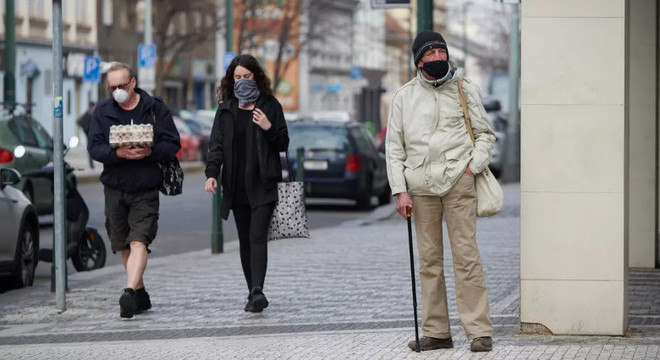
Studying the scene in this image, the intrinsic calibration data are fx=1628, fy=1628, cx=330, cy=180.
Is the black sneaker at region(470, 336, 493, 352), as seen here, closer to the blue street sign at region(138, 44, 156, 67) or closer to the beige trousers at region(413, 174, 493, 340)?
the beige trousers at region(413, 174, 493, 340)

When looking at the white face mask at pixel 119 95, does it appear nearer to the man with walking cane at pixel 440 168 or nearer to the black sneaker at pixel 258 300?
the black sneaker at pixel 258 300

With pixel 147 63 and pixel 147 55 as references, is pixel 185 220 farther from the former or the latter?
pixel 147 63

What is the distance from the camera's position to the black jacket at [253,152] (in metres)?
10.8

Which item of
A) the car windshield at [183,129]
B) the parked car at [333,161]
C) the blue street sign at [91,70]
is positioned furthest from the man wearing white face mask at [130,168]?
the car windshield at [183,129]

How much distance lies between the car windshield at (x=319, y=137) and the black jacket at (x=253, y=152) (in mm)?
15282

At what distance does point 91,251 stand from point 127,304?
4731 millimetres

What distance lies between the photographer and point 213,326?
10180mm

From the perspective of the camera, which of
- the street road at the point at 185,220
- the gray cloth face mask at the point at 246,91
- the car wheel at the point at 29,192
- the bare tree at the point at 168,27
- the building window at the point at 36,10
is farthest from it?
the bare tree at the point at 168,27

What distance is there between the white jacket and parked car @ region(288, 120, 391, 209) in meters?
17.3

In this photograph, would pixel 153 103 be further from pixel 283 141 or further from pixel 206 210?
pixel 206 210

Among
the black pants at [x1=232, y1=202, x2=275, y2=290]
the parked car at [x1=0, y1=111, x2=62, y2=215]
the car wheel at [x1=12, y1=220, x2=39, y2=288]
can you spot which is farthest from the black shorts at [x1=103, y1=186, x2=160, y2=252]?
the parked car at [x1=0, y1=111, x2=62, y2=215]

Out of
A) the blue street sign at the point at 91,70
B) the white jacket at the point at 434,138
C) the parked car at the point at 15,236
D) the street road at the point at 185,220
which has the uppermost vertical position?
the blue street sign at the point at 91,70

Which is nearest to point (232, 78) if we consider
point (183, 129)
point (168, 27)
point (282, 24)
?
point (183, 129)

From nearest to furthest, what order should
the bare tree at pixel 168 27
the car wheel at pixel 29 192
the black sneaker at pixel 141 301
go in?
the black sneaker at pixel 141 301 → the car wheel at pixel 29 192 → the bare tree at pixel 168 27
